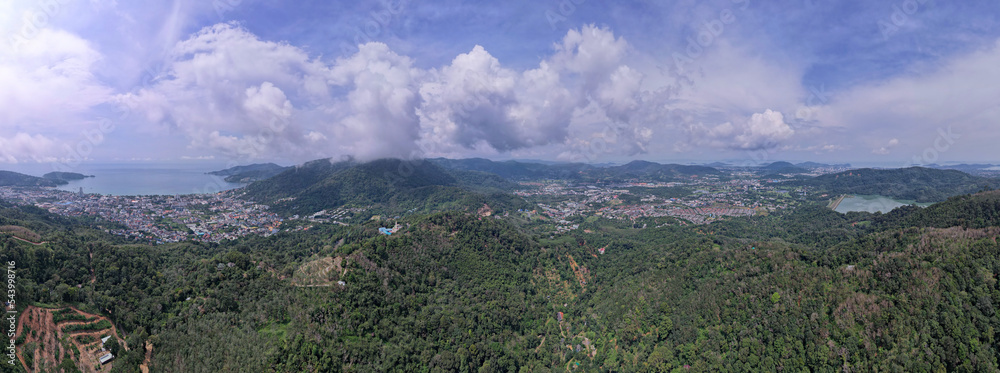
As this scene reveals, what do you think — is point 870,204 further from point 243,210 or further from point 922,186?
point 243,210

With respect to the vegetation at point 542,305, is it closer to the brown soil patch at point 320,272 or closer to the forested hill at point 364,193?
the brown soil patch at point 320,272

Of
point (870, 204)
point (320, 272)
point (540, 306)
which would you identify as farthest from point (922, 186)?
point (320, 272)

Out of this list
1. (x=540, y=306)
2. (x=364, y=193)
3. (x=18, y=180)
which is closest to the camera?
(x=540, y=306)

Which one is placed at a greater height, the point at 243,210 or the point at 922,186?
the point at 922,186

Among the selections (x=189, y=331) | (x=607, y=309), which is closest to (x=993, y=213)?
(x=607, y=309)

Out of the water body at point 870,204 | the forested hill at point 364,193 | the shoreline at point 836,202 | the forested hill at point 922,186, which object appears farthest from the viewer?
the forested hill at point 922,186

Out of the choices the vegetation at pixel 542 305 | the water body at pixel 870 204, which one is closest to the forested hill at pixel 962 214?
the vegetation at pixel 542 305

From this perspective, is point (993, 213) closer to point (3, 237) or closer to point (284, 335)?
point (284, 335)
